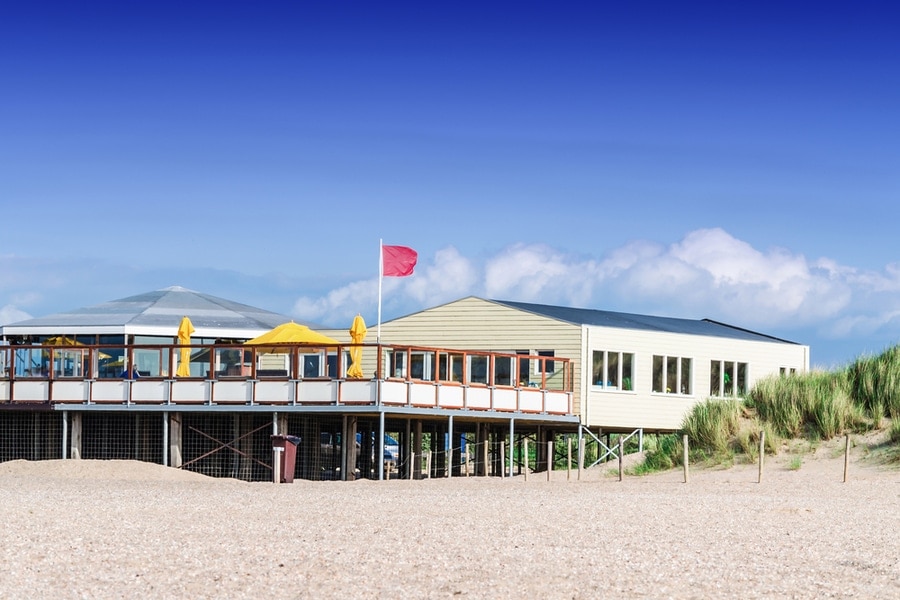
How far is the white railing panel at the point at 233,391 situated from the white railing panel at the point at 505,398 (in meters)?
5.66

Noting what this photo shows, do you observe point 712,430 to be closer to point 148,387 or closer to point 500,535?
point 148,387

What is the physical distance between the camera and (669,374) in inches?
1464

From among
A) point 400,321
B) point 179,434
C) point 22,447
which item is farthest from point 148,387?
point 400,321

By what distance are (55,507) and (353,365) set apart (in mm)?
11630

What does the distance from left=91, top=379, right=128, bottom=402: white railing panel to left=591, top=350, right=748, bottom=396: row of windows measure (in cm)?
1200

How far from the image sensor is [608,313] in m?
41.8

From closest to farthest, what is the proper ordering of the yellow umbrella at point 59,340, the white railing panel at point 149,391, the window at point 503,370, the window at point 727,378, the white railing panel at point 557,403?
the white railing panel at point 149,391 < the white railing panel at point 557,403 < the window at point 503,370 < the yellow umbrella at point 59,340 < the window at point 727,378

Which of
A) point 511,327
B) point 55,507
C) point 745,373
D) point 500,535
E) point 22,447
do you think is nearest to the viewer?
point 500,535

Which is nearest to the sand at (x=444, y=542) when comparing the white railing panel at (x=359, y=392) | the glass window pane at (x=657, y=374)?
the white railing panel at (x=359, y=392)

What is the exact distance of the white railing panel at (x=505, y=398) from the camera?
102 feet

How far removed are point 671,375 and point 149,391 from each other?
14592mm

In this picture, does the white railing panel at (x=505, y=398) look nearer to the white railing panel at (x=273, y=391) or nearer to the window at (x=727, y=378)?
the white railing panel at (x=273, y=391)

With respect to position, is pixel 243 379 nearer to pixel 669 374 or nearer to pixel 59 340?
pixel 59 340

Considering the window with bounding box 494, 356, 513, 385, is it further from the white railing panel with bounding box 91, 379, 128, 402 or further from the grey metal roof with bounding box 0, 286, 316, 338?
the white railing panel with bounding box 91, 379, 128, 402
